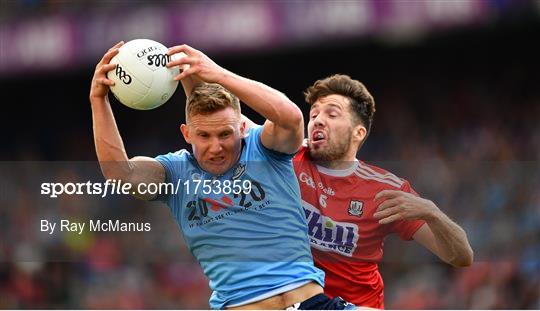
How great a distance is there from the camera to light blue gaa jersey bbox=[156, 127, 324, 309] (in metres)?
4.75

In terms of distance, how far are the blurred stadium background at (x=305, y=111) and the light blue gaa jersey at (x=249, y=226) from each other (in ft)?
13.9

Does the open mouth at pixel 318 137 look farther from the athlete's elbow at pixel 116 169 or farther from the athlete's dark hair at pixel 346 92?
the athlete's elbow at pixel 116 169

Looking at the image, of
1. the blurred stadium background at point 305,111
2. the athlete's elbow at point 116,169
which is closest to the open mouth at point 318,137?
the athlete's elbow at point 116,169

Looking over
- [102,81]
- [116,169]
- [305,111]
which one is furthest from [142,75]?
[305,111]

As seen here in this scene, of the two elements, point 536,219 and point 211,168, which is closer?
point 211,168

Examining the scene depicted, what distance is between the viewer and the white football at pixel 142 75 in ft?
15.8

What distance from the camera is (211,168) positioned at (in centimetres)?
490

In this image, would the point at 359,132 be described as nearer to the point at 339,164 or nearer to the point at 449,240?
the point at 339,164

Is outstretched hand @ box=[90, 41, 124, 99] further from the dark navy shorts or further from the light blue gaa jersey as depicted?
the dark navy shorts

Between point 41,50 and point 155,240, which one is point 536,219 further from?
point 41,50

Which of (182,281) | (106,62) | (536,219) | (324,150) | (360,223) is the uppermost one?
(106,62)

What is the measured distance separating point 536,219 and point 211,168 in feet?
18.6

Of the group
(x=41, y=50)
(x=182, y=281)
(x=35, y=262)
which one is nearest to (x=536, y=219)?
(x=182, y=281)

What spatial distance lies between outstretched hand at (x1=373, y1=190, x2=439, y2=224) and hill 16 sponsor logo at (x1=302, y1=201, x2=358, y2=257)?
0.19 m
